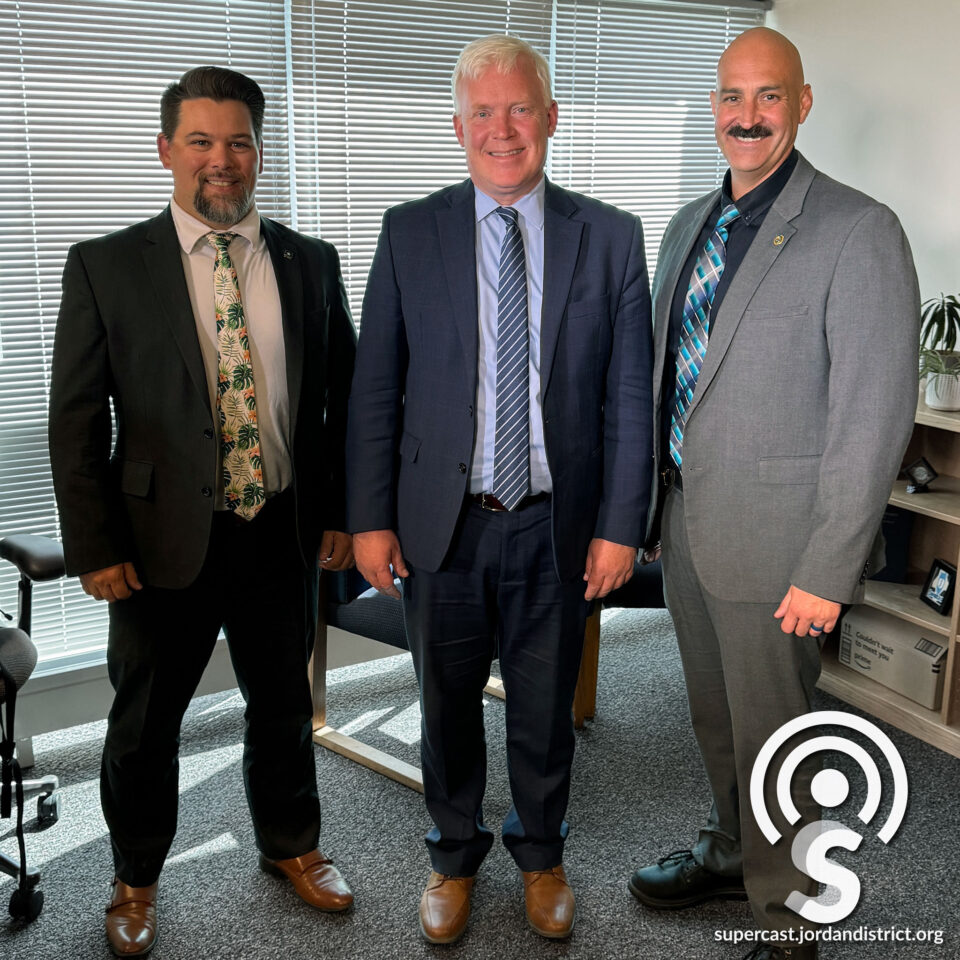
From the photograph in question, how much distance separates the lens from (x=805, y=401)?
187 centimetres

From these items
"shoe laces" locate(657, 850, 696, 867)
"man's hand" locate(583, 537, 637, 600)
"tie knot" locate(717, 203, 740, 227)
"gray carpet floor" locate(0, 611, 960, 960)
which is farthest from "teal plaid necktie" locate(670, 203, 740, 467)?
"gray carpet floor" locate(0, 611, 960, 960)

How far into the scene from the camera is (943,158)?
3275 mm

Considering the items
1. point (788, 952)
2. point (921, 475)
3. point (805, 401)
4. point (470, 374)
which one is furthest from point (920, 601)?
point (470, 374)

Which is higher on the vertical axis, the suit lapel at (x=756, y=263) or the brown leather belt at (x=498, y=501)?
the suit lapel at (x=756, y=263)

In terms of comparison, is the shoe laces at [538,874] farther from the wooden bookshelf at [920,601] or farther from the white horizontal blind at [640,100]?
the white horizontal blind at [640,100]

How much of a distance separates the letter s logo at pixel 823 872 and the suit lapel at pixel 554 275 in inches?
41.9

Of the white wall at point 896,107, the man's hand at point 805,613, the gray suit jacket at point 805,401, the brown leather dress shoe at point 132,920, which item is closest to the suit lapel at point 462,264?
the gray suit jacket at point 805,401

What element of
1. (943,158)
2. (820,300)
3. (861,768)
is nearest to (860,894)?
(861,768)

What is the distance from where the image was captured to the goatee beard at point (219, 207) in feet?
6.57

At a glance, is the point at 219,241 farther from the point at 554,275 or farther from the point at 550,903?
the point at 550,903

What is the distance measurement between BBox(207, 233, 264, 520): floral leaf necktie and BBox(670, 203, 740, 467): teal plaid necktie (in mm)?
880

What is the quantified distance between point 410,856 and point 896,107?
9.54 ft

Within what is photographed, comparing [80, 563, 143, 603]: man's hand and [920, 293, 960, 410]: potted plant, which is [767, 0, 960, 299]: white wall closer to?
[920, 293, 960, 410]: potted plant

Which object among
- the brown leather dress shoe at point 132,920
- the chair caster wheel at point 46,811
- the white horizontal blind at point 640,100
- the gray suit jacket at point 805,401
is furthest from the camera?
the white horizontal blind at point 640,100
